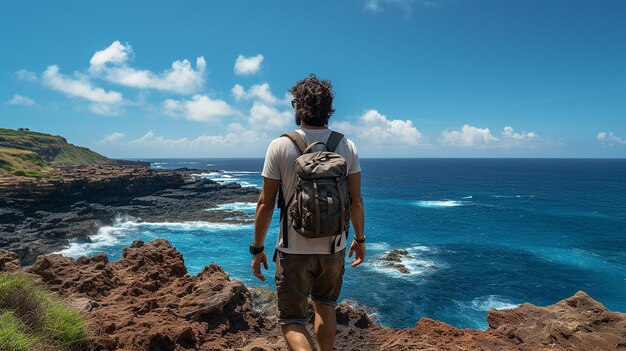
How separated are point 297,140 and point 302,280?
52.5 inches

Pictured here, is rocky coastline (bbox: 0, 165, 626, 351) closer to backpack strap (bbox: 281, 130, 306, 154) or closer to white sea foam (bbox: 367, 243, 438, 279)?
backpack strap (bbox: 281, 130, 306, 154)

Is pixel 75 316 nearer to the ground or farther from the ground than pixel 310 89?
nearer to the ground

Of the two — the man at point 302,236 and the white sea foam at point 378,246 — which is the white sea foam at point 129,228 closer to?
the white sea foam at point 378,246

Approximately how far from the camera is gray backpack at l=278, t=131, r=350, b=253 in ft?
9.74

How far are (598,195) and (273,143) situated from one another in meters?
94.9

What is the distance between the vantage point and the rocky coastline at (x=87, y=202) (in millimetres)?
36031

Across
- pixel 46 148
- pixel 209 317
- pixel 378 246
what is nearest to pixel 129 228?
pixel 378 246

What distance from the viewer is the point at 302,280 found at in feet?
11.1

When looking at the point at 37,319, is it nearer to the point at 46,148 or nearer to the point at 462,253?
the point at 462,253

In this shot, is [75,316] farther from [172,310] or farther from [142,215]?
[142,215]

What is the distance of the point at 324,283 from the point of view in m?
3.55

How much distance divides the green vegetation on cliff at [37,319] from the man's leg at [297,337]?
9.66ft

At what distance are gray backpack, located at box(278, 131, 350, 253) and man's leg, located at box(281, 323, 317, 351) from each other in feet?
3.53

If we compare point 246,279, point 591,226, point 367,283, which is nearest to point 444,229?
point 591,226
